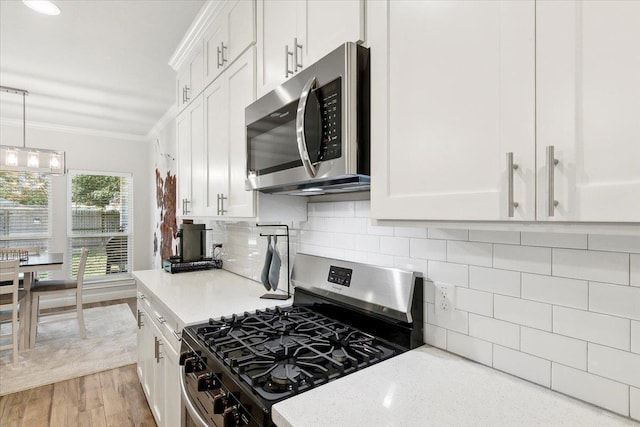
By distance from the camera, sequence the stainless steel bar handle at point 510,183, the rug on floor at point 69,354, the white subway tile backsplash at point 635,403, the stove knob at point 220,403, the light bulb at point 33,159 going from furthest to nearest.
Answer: the light bulb at point 33,159, the rug on floor at point 69,354, the stove knob at point 220,403, the white subway tile backsplash at point 635,403, the stainless steel bar handle at point 510,183

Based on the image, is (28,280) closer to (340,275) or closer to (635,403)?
(340,275)

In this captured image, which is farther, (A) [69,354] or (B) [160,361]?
(A) [69,354]

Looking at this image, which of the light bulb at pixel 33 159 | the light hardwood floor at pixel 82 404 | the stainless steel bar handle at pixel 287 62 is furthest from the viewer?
the light bulb at pixel 33 159

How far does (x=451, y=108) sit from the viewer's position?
0.80m

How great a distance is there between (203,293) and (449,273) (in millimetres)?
1419

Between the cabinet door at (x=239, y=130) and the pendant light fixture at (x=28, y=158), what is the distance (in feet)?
9.05

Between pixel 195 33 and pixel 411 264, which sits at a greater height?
pixel 195 33

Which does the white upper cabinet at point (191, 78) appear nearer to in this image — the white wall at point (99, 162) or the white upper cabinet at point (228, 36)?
the white upper cabinet at point (228, 36)

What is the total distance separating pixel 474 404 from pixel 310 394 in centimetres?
41

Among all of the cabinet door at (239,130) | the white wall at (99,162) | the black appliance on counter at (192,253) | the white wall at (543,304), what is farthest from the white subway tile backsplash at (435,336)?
the white wall at (99,162)

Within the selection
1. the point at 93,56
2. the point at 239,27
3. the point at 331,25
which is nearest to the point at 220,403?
the point at 331,25

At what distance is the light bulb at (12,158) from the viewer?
3.26 metres

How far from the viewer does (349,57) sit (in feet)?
3.38

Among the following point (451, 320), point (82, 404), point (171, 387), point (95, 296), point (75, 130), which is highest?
point (75, 130)
